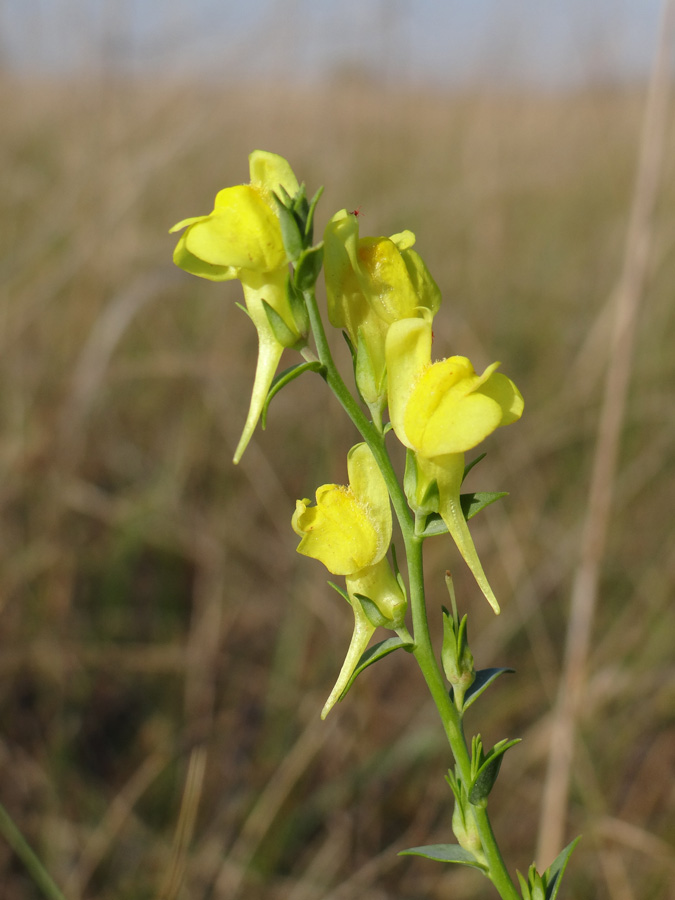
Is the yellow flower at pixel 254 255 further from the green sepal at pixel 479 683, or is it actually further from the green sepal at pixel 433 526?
the green sepal at pixel 479 683

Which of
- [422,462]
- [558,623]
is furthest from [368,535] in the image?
[558,623]

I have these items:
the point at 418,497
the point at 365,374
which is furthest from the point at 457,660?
the point at 365,374

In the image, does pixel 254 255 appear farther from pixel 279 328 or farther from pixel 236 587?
pixel 236 587

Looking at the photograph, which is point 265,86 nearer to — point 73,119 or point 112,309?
point 73,119

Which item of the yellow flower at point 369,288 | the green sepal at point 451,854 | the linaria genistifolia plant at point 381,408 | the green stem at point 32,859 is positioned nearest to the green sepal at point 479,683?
the linaria genistifolia plant at point 381,408

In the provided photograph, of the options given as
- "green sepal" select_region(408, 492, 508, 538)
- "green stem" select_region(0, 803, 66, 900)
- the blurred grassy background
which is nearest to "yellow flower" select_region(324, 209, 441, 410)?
"green sepal" select_region(408, 492, 508, 538)

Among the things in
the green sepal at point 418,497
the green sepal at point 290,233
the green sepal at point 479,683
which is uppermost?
the green sepal at point 290,233
